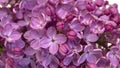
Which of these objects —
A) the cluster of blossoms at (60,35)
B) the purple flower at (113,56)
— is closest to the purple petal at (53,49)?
the cluster of blossoms at (60,35)

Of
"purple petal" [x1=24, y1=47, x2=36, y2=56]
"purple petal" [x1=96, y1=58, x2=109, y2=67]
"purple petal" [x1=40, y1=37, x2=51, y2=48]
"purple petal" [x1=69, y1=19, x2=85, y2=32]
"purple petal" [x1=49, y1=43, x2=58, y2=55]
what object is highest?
"purple petal" [x1=69, y1=19, x2=85, y2=32]

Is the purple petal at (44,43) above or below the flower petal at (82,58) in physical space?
above

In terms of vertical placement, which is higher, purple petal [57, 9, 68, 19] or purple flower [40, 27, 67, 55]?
purple petal [57, 9, 68, 19]

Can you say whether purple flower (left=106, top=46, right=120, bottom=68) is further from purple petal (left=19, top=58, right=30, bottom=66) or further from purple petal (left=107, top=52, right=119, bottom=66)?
purple petal (left=19, top=58, right=30, bottom=66)

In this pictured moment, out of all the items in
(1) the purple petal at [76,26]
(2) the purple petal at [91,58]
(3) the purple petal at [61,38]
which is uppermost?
(1) the purple petal at [76,26]

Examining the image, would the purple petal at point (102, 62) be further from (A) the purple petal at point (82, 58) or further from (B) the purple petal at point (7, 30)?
(B) the purple petal at point (7, 30)

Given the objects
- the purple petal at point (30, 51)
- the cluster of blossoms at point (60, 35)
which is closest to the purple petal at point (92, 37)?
the cluster of blossoms at point (60, 35)

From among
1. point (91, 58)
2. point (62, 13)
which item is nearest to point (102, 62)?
point (91, 58)

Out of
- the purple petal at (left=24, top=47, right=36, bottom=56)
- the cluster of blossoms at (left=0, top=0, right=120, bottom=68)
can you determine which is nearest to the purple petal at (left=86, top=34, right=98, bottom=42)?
the cluster of blossoms at (left=0, top=0, right=120, bottom=68)
